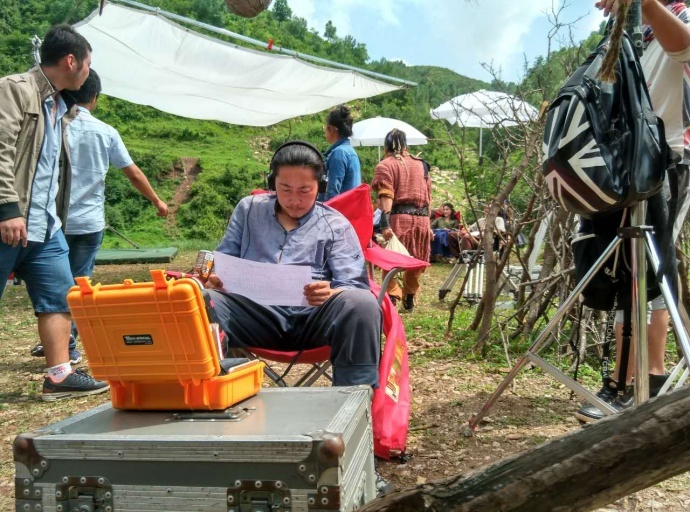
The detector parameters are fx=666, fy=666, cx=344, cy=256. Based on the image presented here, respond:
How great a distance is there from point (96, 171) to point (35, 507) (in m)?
2.99

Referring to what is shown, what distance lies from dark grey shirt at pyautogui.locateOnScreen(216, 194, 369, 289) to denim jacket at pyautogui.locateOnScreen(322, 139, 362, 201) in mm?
2230

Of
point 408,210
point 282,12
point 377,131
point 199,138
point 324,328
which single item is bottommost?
point 324,328

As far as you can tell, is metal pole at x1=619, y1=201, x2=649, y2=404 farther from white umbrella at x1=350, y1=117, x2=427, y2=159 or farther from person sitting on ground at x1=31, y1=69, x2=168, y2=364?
white umbrella at x1=350, y1=117, x2=427, y2=159

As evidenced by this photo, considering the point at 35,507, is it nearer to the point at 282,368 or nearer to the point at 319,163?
the point at 319,163

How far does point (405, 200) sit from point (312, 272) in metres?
A: 3.31

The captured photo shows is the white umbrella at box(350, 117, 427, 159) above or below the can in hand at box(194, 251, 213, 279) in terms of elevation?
above

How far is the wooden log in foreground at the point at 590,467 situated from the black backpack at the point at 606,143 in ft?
3.91

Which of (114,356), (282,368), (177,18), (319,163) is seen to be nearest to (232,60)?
(177,18)

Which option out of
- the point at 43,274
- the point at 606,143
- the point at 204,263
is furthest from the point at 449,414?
the point at 43,274

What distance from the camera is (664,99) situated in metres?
2.45

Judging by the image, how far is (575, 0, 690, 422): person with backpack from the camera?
84.9 inches

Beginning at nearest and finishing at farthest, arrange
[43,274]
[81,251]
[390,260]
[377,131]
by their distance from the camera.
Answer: [390,260] → [43,274] → [81,251] → [377,131]

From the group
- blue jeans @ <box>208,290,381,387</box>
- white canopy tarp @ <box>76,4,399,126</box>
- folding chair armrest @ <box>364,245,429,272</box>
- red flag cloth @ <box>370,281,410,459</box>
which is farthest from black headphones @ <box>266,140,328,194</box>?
white canopy tarp @ <box>76,4,399,126</box>

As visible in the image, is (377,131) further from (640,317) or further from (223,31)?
(640,317)
